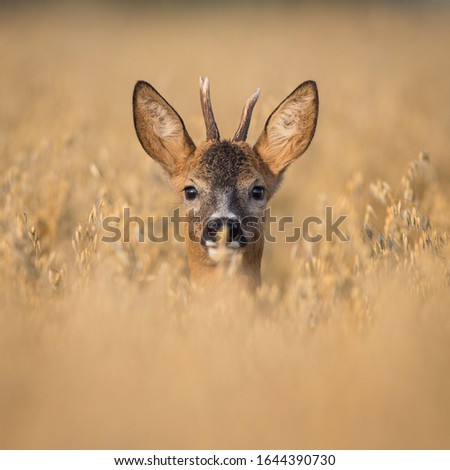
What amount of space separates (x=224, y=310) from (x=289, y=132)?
2118 millimetres

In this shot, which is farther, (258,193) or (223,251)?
(258,193)

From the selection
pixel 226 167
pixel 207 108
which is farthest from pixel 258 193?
pixel 207 108

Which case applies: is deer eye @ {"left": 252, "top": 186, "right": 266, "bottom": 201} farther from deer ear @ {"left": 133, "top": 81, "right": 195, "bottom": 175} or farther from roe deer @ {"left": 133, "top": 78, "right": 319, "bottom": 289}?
deer ear @ {"left": 133, "top": 81, "right": 195, "bottom": 175}

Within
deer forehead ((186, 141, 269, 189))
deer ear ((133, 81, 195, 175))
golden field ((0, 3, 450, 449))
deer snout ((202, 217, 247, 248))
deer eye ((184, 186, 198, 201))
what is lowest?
golden field ((0, 3, 450, 449))

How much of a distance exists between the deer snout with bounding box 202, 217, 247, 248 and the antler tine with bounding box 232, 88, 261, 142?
1079 mm

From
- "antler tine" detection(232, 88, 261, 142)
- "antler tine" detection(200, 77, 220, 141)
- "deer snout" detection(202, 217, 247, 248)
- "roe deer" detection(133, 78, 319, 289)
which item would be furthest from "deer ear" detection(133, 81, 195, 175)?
"deer snout" detection(202, 217, 247, 248)

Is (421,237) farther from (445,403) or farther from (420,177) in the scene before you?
(420,177)

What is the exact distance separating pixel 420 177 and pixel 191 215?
392cm

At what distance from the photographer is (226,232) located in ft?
17.9

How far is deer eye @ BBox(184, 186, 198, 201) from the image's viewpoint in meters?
6.11

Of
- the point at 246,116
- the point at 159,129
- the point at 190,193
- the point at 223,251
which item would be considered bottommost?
the point at 223,251

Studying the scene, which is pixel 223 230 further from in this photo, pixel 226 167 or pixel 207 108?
pixel 207 108

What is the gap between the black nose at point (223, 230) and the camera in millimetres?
5500

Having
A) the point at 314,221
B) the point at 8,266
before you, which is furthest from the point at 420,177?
the point at 8,266
